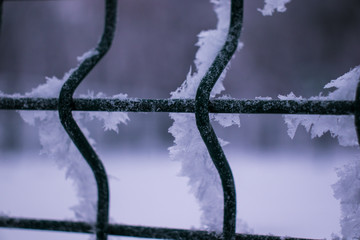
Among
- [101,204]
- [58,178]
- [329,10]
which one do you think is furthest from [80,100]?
[329,10]

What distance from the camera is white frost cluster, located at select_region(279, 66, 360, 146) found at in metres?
0.49

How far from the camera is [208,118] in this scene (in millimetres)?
494

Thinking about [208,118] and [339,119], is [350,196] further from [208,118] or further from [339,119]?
[208,118]

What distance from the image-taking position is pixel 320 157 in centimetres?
739

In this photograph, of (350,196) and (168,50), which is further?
(168,50)

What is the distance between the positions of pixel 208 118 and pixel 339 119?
0.64 ft

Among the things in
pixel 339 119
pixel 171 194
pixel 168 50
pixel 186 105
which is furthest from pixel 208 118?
pixel 168 50

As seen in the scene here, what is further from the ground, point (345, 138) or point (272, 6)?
point (272, 6)

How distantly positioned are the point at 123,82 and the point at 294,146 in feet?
15.9

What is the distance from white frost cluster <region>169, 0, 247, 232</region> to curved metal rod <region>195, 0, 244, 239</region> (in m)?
0.05

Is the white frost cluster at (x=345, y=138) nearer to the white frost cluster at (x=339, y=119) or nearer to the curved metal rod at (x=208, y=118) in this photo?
the white frost cluster at (x=339, y=119)

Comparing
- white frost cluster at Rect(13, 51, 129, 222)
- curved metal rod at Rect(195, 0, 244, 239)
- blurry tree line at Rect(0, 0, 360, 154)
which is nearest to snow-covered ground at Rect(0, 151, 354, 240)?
white frost cluster at Rect(13, 51, 129, 222)

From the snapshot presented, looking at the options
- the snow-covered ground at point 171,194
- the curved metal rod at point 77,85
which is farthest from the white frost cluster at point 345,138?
the snow-covered ground at point 171,194

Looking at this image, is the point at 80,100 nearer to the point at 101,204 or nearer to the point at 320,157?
the point at 101,204
